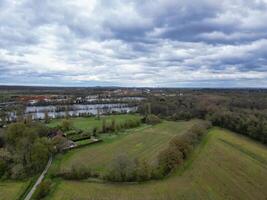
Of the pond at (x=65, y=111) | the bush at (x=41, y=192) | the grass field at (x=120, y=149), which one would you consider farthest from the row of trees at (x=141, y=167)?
the pond at (x=65, y=111)

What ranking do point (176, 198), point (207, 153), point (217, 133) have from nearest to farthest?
point (176, 198), point (207, 153), point (217, 133)

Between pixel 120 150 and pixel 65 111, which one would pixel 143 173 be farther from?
pixel 65 111

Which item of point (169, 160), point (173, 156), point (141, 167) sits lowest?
point (141, 167)

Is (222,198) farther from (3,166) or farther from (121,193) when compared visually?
(3,166)

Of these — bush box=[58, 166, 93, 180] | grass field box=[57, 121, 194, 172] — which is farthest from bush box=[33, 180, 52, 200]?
grass field box=[57, 121, 194, 172]

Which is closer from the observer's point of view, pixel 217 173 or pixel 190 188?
pixel 190 188

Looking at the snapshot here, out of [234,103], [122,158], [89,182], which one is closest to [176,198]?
[122,158]

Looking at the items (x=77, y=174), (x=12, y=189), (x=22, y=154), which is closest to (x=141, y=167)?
(x=77, y=174)
